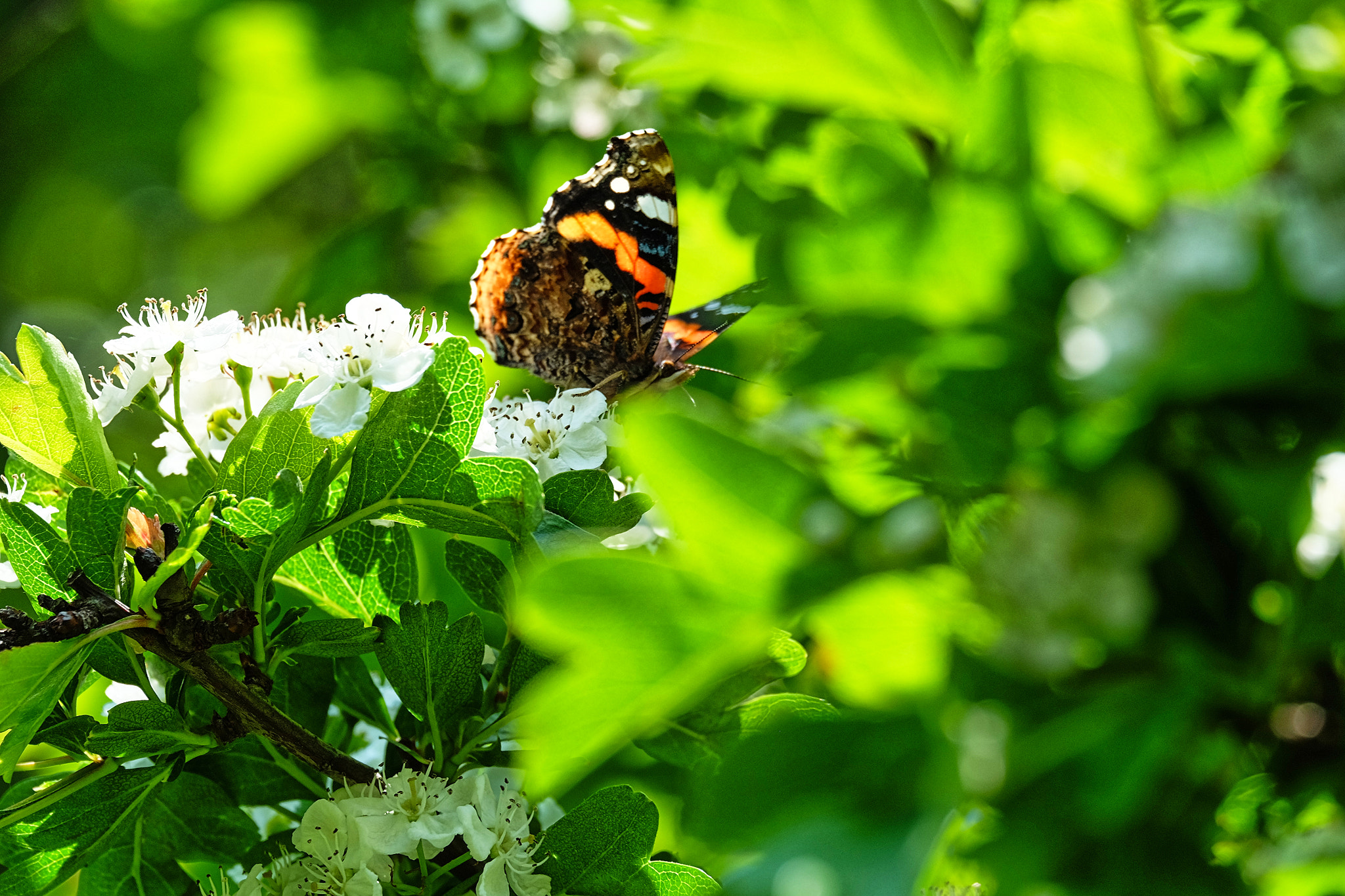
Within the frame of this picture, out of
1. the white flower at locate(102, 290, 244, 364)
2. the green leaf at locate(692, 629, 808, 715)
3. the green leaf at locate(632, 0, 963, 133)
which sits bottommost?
the green leaf at locate(692, 629, 808, 715)

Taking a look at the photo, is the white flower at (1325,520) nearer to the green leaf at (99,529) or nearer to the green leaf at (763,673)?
the green leaf at (763,673)

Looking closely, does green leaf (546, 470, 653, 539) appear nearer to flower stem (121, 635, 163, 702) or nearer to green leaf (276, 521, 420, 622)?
green leaf (276, 521, 420, 622)

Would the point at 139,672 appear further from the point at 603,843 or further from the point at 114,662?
the point at 603,843

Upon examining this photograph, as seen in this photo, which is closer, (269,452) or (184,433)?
(269,452)

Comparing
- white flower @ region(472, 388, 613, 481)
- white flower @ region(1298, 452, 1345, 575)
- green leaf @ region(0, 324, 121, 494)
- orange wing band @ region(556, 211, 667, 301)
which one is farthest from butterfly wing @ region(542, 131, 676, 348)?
white flower @ region(1298, 452, 1345, 575)

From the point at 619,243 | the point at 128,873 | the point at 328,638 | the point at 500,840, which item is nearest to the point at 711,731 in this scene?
the point at 500,840

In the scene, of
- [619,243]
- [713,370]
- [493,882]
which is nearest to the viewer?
[493,882]

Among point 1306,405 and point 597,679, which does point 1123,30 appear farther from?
point 597,679
